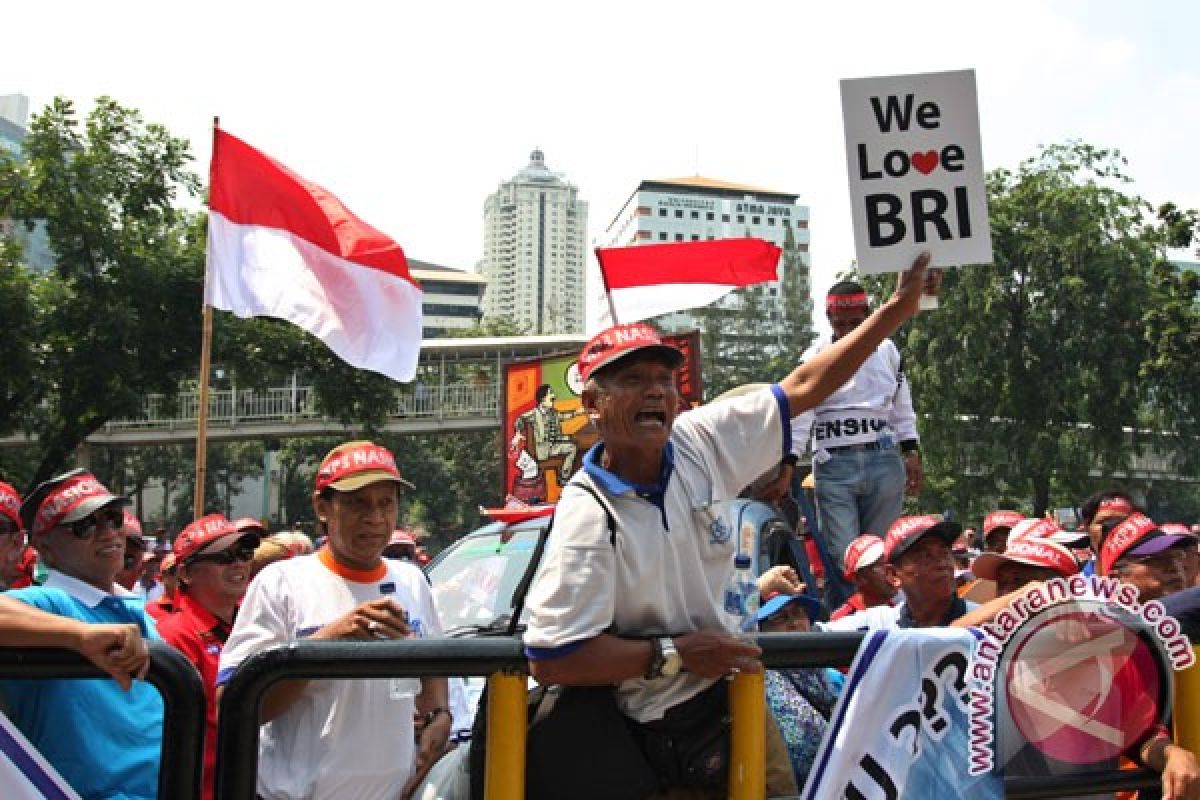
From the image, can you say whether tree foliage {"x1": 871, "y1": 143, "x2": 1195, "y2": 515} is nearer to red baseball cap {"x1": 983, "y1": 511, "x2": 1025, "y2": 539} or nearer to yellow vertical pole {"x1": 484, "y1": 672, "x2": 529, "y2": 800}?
red baseball cap {"x1": 983, "y1": 511, "x2": 1025, "y2": 539}

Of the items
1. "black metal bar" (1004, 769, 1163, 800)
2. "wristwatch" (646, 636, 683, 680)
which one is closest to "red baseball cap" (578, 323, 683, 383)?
"wristwatch" (646, 636, 683, 680)

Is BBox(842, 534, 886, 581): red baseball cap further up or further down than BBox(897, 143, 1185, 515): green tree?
further down

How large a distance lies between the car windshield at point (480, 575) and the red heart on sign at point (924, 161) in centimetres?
383

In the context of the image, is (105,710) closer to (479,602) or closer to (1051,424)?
(479,602)

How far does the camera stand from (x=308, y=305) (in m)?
8.95

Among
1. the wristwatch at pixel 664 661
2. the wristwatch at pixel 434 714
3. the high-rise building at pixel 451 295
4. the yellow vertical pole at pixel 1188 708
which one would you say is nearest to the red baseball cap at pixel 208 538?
the wristwatch at pixel 434 714

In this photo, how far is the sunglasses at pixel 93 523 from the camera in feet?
13.2

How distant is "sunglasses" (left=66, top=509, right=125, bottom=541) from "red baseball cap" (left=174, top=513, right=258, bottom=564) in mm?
840

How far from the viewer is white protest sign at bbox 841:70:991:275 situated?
3.61 metres

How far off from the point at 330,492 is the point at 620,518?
4.77ft

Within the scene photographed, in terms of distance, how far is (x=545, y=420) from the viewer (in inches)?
528

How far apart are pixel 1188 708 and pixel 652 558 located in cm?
153

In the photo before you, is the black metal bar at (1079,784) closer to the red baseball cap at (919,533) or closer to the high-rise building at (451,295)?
the red baseball cap at (919,533)

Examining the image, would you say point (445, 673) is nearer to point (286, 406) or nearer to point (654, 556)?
point (654, 556)
